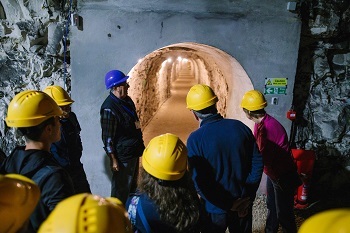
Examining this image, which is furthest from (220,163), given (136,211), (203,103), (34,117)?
(34,117)

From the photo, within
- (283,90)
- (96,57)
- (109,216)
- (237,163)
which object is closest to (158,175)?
(109,216)

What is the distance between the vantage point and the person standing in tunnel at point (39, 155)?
6.28 ft

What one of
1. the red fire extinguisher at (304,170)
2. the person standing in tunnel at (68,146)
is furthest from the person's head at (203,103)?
the red fire extinguisher at (304,170)

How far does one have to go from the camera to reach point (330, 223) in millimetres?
972

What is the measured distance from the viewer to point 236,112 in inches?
218

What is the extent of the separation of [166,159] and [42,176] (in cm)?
87

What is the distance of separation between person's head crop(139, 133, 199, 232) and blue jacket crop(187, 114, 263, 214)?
0.57 m

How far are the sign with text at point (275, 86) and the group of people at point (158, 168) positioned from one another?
1.16 metres

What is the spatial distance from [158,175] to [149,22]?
3.04 meters

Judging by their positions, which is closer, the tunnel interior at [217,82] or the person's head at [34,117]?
the person's head at [34,117]

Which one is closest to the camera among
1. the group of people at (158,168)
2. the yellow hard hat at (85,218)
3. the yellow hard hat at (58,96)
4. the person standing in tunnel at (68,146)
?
the yellow hard hat at (85,218)

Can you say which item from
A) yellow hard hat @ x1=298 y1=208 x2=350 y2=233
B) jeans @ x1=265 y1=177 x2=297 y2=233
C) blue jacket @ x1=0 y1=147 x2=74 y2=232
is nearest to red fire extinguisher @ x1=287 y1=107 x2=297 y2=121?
jeans @ x1=265 y1=177 x2=297 y2=233

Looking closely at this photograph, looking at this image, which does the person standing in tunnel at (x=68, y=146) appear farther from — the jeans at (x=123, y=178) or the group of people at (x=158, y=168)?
the jeans at (x=123, y=178)

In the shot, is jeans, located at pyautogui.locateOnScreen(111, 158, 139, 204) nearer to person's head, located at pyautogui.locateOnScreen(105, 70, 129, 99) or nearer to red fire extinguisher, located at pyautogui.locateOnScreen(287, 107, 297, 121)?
person's head, located at pyautogui.locateOnScreen(105, 70, 129, 99)
